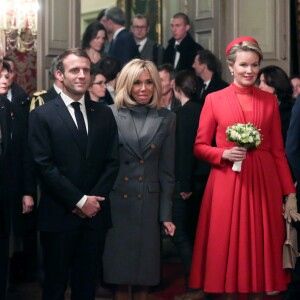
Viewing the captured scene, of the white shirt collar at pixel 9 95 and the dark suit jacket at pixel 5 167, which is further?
the white shirt collar at pixel 9 95

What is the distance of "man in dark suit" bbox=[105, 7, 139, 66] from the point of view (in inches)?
369

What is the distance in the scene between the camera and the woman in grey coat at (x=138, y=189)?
17.9 feet

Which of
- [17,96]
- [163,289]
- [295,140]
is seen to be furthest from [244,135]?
[17,96]

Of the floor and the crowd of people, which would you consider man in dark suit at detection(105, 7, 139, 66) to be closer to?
the floor

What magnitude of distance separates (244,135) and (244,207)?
20.3 inches

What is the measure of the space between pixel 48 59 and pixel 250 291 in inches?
149

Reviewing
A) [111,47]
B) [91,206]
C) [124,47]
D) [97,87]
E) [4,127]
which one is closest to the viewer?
[91,206]

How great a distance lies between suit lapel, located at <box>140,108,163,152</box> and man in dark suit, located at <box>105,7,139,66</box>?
380cm

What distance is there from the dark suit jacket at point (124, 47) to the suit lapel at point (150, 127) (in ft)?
12.6

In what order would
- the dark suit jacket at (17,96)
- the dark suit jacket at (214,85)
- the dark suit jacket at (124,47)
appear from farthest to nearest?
the dark suit jacket at (124,47), the dark suit jacket at (214,85), the dark suit jacket at (17,96)

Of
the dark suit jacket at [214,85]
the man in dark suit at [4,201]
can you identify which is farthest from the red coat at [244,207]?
the dark suit jacket at [214,85]

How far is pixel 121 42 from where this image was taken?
9.41 m

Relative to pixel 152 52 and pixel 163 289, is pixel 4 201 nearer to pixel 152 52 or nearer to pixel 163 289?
pixel 163 289

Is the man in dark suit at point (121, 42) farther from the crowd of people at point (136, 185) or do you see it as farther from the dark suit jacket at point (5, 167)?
the dark suit jacket at point (5, 167)
